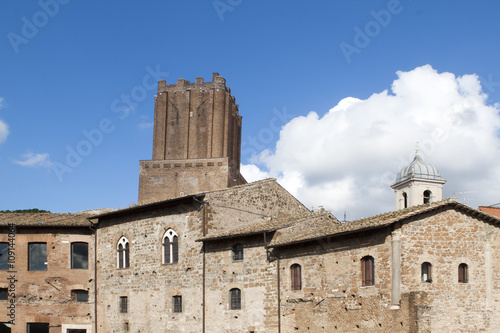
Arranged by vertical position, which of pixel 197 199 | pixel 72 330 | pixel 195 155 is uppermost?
pixel 195 155

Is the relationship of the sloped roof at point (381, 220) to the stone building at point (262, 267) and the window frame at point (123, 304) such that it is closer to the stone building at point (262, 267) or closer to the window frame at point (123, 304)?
the stone building at point (262, 267)

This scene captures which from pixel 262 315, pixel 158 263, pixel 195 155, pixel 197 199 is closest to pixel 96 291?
pixel 158 263

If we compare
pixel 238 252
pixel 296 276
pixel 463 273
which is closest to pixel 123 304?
pixel 238 252

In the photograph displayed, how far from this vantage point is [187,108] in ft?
167

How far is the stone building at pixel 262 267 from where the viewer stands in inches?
861

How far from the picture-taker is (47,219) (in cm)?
3441

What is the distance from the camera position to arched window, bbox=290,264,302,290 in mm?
25266

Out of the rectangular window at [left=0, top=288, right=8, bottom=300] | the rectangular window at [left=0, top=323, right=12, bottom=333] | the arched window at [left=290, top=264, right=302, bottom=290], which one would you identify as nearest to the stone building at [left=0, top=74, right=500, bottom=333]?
the arched window at [left=290, top=264, right=302, bottom=290]

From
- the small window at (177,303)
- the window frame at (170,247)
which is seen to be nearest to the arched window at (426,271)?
the small window at (177,303)

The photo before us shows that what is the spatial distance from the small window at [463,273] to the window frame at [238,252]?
928cm

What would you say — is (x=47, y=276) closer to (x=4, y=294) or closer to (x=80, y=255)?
(x=80, y=255)

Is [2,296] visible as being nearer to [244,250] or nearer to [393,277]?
[244,250]

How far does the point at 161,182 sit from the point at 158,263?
742 inches

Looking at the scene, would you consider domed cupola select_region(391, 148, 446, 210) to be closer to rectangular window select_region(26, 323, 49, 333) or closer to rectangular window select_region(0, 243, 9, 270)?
rectangular window select_region(26, 323, 49, 333)
